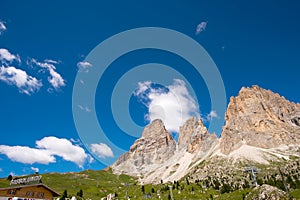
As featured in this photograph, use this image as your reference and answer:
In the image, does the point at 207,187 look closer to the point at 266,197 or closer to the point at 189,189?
the point at 189,189

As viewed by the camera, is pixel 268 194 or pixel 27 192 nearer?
pixel 268 194

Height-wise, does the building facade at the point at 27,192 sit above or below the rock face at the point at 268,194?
above

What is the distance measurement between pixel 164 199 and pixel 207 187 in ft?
178

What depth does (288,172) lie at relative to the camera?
617 ft

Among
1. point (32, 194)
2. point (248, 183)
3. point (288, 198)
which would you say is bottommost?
point (288, 198)

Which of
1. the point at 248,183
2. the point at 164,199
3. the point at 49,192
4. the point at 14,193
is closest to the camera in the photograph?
the point at 14,193

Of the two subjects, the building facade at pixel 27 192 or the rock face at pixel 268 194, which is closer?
the rock face at pixel 268 194

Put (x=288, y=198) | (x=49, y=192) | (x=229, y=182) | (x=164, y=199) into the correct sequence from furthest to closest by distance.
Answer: (x=229, y=182)
(x=164, y=199)
(x=49, y=192)
(x=288, y=198)

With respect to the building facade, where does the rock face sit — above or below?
below

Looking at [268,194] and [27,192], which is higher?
[27,192]

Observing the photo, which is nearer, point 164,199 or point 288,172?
point 164,199

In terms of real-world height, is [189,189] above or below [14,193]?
above

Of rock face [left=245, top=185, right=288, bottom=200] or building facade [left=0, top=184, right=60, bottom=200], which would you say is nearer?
rock face [left=245, top=185, right=288, bottom=200]

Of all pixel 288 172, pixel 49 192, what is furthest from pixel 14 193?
pixel 288 172
